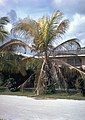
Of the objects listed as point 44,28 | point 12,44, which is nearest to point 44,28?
point 44,28

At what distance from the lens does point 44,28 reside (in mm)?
24781

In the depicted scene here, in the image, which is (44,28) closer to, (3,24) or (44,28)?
(44,28)

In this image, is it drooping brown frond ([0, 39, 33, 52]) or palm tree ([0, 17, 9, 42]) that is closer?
drooping brown frond ([0, 39, 33, 52])

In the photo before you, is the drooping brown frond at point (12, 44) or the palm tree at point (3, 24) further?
the palm tree at point (3, 24)

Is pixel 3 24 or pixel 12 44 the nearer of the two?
pixel 12 44

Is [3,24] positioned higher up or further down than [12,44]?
higher up

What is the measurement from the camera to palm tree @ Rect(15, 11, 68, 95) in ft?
81.3

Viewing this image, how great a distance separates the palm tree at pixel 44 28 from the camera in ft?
81.3

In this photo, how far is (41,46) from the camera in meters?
25.1

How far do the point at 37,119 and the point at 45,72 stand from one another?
12.3 metres

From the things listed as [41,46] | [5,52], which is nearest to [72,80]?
[41,46]

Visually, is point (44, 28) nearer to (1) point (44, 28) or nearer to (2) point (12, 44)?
(1) point (44, 28)

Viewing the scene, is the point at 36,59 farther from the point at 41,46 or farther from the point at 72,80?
the point at 72,80

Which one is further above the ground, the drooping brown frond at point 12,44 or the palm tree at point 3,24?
the palm tree at point 3,24
